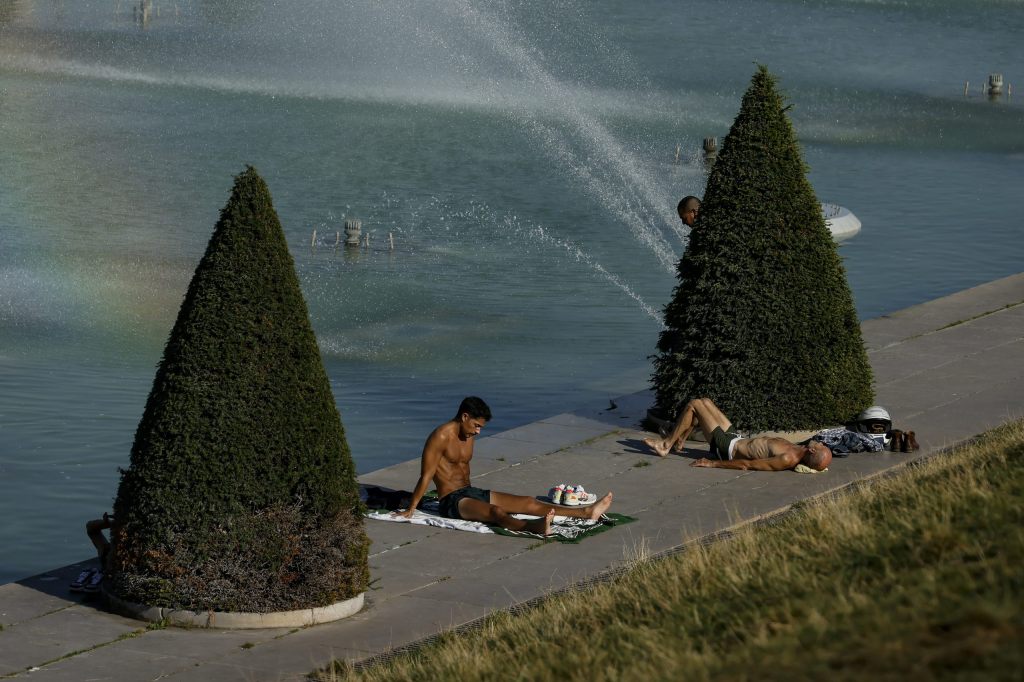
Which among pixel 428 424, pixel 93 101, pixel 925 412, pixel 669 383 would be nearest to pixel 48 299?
pixel 428 424

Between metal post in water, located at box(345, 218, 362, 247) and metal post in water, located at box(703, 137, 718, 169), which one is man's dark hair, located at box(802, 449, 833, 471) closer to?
metal post in water, located at box(345, 218, 362, 247)

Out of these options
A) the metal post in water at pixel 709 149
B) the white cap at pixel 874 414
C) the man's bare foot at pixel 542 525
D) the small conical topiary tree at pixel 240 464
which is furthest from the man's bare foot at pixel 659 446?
the metal post in water at pixel 709 149

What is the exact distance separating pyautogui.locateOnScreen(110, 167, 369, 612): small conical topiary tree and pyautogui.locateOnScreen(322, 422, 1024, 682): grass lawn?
1.24m

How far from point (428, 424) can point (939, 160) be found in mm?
26063

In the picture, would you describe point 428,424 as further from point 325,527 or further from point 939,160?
point 939,160

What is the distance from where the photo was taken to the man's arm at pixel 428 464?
42.0ft

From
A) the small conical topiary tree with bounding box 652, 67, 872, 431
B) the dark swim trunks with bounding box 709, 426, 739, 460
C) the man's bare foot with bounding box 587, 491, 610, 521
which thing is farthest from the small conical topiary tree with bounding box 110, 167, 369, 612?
the small conical topiary tree with bounding box 652, 67, 872, 431

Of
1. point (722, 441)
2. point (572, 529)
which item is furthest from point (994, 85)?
point (572, 529)

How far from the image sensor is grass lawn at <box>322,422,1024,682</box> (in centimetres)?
709

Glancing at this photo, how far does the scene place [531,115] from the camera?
43688 mm

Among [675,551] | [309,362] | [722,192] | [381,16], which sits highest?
[381,16]

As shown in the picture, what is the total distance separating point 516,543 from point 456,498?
0.74 m

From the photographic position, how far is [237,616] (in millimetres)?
10492

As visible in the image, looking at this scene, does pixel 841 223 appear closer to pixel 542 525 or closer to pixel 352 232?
pixel 352 232
